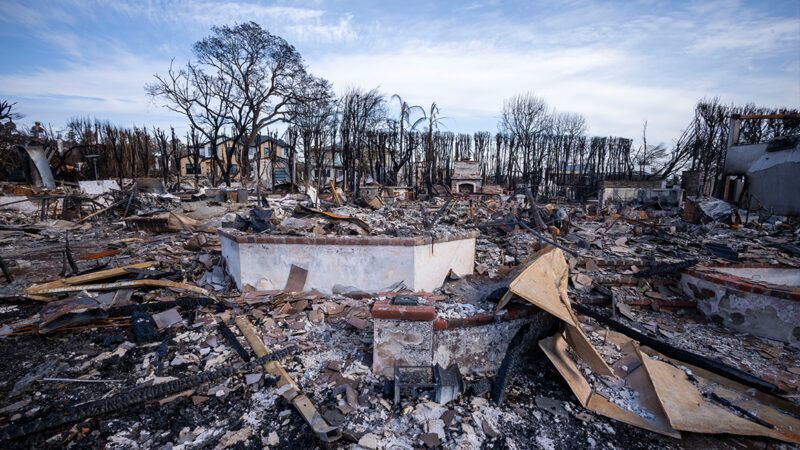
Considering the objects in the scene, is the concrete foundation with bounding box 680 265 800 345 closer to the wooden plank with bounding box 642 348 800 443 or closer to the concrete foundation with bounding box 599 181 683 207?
the wooden plank with bounding box 642 348 800 443

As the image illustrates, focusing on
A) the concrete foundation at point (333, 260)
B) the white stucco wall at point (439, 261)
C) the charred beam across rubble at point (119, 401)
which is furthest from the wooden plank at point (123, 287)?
the white stucco wall at point (439, 261)

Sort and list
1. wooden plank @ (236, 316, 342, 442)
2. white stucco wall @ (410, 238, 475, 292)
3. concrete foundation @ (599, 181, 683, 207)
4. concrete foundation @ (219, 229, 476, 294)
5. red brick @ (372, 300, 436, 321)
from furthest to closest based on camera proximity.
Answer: concrete foundation @ (599, 181, 683, 207) < white stucco wall @ (410, 238, 475, 292) < concrete foundation @ (219, 229, 476, 294) < red brick @ (372, 300, 436, 321) < wooden plank @ (236, 316, 342, 442)

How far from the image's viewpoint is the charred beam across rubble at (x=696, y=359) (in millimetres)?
2971

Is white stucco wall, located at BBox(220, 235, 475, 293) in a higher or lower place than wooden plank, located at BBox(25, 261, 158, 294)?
higher

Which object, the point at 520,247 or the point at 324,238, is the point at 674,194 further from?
the point at 324,238

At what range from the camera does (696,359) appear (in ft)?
10.9

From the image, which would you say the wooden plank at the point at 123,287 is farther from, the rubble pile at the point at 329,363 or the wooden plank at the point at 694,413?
the wooden plank at the point at 694,413

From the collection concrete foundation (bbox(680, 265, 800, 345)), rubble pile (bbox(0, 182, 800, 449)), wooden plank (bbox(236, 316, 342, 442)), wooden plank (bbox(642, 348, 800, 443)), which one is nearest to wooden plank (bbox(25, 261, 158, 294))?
rubble pile (bbox(0, 182, 800, 449))

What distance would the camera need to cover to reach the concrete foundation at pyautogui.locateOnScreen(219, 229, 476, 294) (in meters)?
4.58

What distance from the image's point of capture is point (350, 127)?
24750 millimetres

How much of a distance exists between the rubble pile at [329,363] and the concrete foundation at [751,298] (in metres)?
0.13

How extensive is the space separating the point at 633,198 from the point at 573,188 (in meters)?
4.87

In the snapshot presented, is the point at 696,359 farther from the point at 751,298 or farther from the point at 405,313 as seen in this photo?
the point at 405,313

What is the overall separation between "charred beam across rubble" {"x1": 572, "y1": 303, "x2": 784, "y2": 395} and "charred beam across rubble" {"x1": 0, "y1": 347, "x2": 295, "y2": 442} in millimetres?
3862
